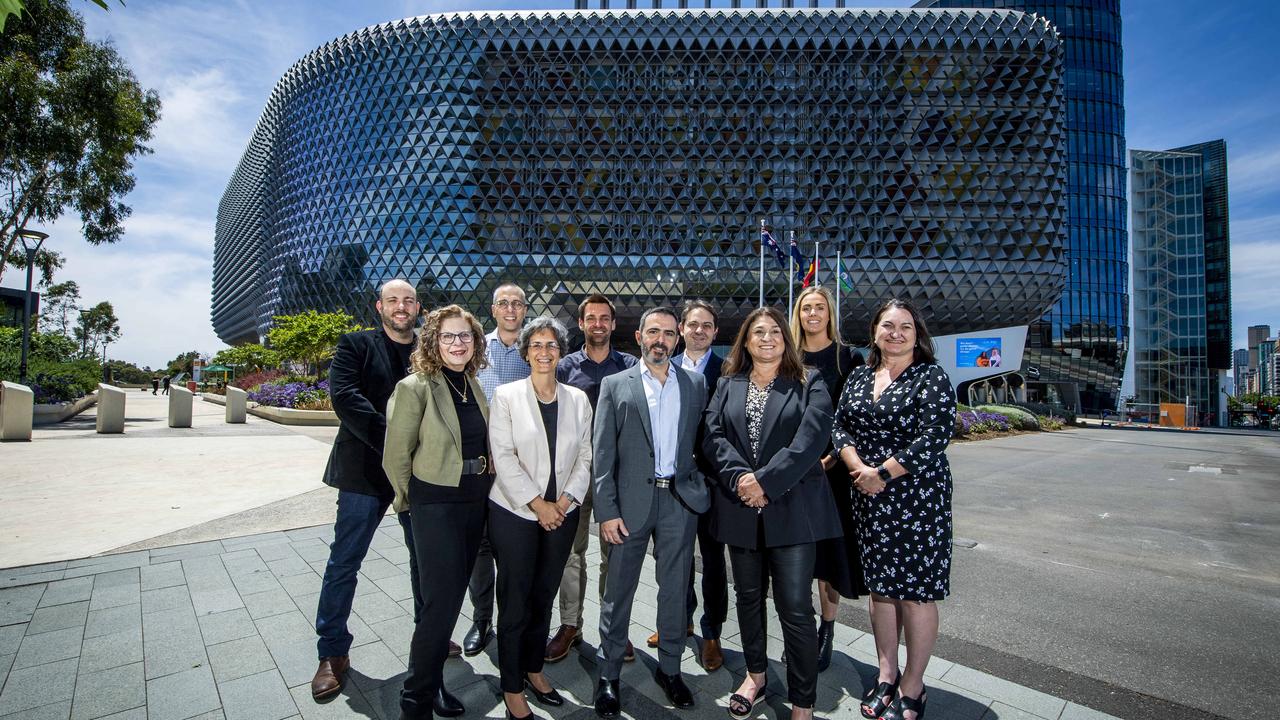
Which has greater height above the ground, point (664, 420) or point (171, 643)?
point (664, 420)

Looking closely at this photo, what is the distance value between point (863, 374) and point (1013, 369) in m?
44.3

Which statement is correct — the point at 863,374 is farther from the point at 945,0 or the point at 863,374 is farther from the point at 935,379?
the point at 945,0

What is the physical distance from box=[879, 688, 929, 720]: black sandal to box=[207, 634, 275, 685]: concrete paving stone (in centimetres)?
352

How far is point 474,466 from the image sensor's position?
2.86 metres

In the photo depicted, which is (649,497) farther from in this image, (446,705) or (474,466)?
(446,705)

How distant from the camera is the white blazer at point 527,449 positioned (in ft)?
9.23

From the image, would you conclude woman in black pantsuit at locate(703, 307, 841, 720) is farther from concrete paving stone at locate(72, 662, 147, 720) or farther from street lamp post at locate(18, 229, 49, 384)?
street lamp post at locate(18, 229, 49, 384)

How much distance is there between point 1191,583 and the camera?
16.3 ft

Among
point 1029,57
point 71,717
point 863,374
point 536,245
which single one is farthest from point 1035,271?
point 71,717

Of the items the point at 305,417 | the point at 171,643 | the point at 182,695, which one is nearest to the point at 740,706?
the point at 182,695

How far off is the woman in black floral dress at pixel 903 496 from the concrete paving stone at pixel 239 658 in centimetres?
352

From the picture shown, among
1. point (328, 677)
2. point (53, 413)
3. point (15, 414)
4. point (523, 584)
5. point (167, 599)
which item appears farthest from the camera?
point (53, 413)

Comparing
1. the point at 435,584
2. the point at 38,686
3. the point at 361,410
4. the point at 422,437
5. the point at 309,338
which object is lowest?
the point at 38,686

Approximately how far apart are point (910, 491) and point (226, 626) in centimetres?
452
